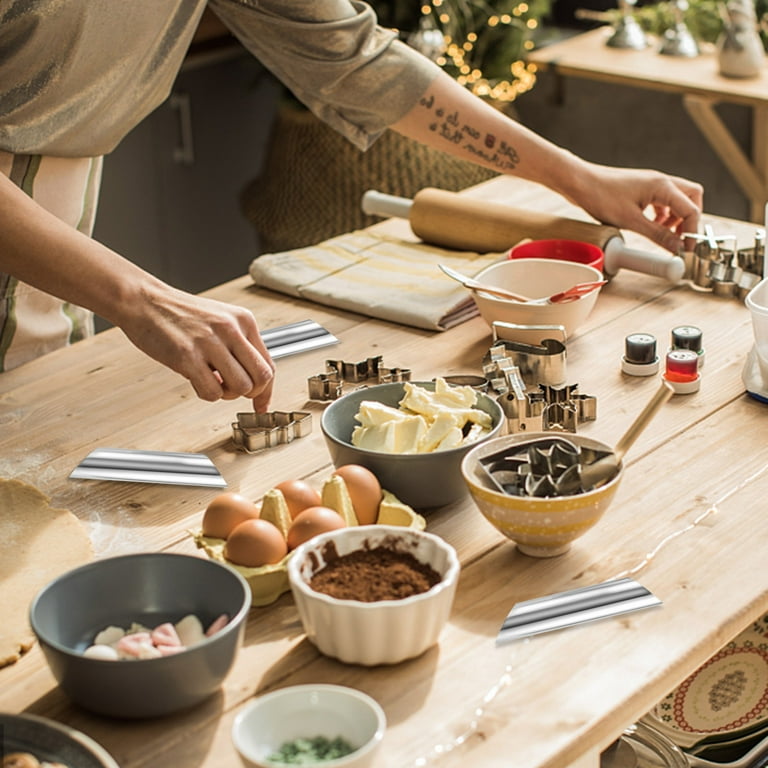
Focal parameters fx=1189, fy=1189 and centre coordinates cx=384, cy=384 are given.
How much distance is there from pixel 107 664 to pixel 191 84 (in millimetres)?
2817

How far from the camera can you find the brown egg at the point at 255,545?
38.9 inches

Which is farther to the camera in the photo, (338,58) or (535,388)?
(338,58)

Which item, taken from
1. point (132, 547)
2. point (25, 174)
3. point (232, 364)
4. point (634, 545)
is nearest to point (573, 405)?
point (634, 545)

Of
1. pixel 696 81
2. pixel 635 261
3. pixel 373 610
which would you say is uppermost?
pixel 373 610

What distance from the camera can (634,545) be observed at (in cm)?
107

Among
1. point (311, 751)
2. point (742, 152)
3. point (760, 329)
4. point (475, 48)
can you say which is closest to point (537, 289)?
point (760, 329)

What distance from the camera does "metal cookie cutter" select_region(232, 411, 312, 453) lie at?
1271 millimetres

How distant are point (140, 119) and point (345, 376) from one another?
546mm

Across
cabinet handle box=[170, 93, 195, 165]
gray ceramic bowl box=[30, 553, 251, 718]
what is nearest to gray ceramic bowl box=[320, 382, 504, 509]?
gray ceramic bowl box=[30, 553, 251, 718]

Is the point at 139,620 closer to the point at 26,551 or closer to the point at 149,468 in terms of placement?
the point at 26,551

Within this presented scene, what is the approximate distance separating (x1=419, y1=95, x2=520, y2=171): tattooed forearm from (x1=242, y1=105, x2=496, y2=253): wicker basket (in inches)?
51.8

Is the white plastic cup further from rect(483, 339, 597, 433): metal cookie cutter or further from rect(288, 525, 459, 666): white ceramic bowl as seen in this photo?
rect(288, 525, 459, 666): white ceramic bowl

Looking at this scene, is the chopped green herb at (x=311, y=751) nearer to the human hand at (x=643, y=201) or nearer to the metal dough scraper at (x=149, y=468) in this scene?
the metal dough scraper at (x=149, y=468)

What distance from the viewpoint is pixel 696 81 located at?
294cm
